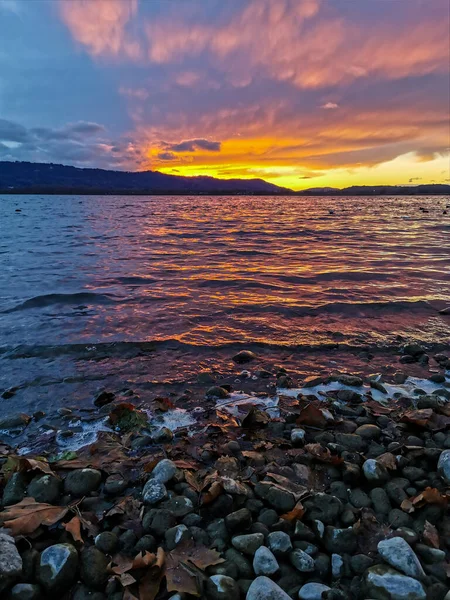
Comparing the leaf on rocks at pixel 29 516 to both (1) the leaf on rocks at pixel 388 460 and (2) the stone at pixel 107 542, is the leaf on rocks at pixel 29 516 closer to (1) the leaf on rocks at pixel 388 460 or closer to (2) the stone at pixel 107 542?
(2) the stone at pixel 107 542

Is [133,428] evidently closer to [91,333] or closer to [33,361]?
[33,361]

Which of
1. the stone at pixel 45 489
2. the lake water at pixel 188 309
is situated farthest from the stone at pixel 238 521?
the lake water at pixel 188 309

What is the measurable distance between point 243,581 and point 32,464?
2.44 meters

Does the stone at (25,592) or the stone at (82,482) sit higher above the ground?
the stone at (25,592)

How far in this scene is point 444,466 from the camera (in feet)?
11.8

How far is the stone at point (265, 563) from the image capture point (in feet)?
8.57

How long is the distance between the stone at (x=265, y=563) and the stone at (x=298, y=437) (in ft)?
5.65

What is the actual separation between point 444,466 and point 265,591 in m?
2.32

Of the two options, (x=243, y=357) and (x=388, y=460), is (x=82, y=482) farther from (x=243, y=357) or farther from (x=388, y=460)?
(x=243, y=357)

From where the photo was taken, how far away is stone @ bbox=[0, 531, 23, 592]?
7.90ft

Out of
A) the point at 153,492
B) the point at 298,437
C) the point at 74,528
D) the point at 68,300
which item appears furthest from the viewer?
the point at 68,300

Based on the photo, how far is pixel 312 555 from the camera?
276 cm

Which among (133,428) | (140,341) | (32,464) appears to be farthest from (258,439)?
(140,341)

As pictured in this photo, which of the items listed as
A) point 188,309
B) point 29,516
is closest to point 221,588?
point 29,516
